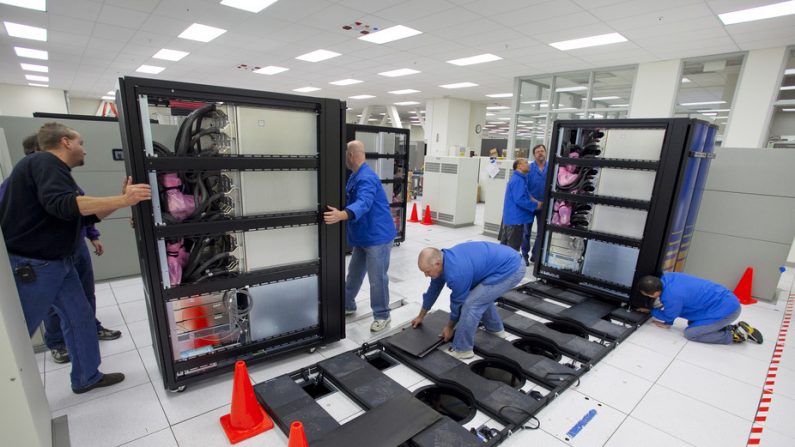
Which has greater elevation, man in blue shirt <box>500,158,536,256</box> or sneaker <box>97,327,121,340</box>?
man in blue shirt <box>500,158,536,256</box>

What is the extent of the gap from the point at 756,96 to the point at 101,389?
9216mm

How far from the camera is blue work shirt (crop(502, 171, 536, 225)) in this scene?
4.78 m

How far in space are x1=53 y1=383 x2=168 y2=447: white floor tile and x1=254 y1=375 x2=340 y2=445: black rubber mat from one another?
555 millimetres

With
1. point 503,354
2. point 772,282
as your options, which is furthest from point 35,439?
point 772,282

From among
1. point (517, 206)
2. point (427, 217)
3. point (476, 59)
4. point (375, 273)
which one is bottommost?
point (427, 217)

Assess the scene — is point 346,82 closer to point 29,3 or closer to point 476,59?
point 476,59

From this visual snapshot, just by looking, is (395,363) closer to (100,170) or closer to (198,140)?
(198,140)

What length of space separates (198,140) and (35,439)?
1.59 m

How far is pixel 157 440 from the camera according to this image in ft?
6.43

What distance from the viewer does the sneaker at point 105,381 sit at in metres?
2.31

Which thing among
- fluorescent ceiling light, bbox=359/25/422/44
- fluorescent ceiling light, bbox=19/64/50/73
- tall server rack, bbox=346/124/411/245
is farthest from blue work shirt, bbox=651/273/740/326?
fluorescent ceiling light, bbox=19/64/50/73

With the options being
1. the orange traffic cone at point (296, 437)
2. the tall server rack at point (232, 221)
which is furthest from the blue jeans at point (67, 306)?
the orange traffic cone at point (296, 437)

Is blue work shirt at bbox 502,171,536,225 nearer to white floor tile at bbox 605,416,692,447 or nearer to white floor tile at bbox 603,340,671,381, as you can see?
white floor tile at bbox 603,340,671,381

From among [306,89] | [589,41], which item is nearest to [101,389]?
[589,41]
